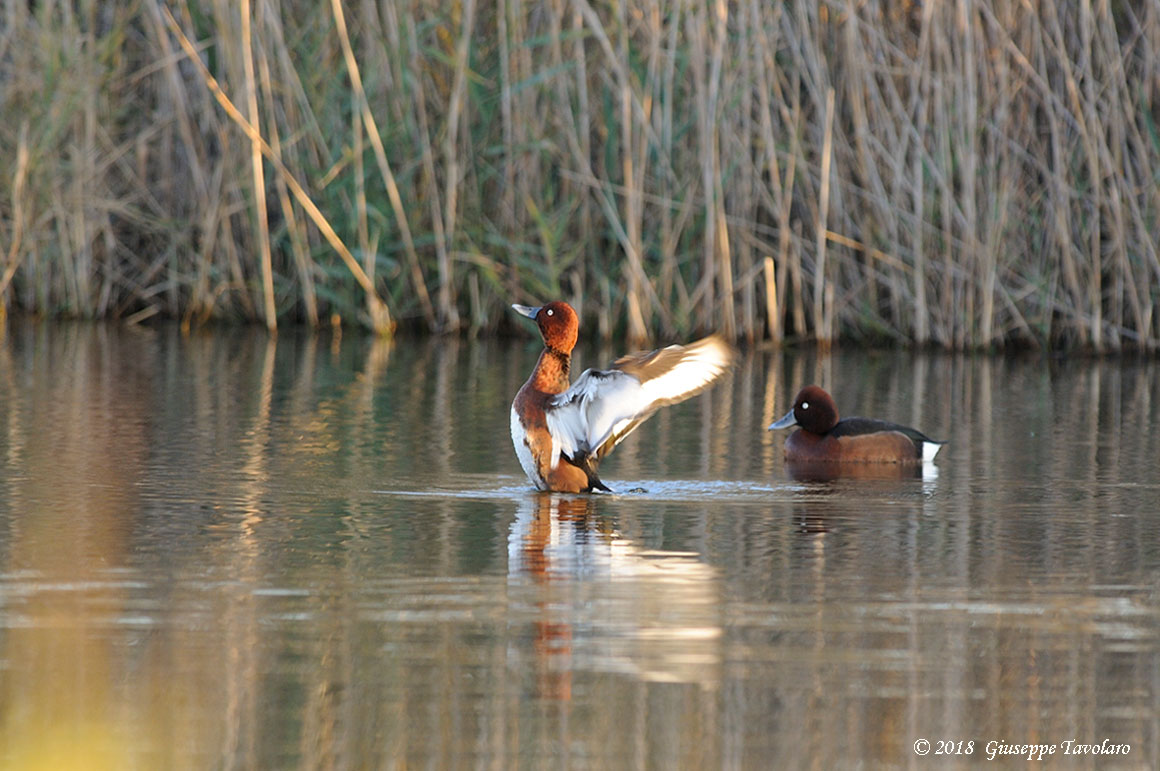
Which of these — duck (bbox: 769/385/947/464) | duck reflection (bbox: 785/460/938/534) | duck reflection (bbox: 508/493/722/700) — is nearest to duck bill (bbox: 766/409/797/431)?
duck (bbox: 769/385/947/464)

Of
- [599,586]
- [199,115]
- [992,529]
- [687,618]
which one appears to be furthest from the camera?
[199,115]

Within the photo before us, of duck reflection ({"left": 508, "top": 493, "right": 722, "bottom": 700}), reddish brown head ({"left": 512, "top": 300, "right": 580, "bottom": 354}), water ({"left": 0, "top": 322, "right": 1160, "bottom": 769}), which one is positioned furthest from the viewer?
reddish brown head ({"left": 512, "top": 300, "right": 580, "bottom": 354})

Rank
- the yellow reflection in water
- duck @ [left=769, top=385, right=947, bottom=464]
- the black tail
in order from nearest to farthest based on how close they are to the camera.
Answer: the yellow reflection in water
the black tail
duck @ [left=769, top=385, right=947, bottom=464]

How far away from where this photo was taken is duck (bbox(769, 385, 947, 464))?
750cm

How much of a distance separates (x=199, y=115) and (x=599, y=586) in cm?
920

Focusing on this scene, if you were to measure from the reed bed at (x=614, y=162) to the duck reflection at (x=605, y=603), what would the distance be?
20.5ft

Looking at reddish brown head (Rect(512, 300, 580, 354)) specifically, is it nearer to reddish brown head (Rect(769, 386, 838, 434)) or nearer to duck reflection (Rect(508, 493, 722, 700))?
duck reflection (Rect(508, 493, 722, 700))

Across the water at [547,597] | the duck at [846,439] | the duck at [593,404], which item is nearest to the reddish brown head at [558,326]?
the duck at [593,404]

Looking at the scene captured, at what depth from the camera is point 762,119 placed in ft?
38.3

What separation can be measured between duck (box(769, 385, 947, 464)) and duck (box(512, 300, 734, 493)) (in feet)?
4.21

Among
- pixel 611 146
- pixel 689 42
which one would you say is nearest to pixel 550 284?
pixel 611 146

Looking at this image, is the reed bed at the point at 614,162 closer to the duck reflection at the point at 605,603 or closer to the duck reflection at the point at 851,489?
the duck reflection at the point at 851,489

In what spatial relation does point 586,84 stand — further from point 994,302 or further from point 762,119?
point 994,302

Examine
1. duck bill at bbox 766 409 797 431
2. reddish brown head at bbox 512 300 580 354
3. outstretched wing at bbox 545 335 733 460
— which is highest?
reddish brown head at bbox 512 300 580 354
